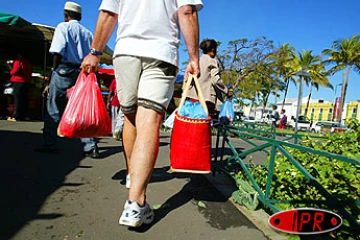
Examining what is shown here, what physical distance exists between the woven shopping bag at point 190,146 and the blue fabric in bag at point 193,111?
0.20ft

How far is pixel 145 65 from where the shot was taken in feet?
6.48

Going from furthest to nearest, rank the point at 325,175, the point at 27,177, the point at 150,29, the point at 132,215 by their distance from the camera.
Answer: the point at 27,177 → the point at 325,175 → the point at 150,29 → the point at 132,215

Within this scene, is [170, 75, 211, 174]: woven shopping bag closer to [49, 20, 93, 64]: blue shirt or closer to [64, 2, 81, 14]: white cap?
[49, 20, 93, 64]: blue shirt

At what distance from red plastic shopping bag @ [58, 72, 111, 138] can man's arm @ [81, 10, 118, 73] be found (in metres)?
0.09

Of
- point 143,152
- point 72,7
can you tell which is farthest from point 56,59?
point 143,152

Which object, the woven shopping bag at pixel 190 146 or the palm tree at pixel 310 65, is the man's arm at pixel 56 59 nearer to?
the woven shopping bag at pixel 190 146

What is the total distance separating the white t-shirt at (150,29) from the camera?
77.0 inches

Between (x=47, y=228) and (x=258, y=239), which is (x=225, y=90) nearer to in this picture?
(x=258, y=239)

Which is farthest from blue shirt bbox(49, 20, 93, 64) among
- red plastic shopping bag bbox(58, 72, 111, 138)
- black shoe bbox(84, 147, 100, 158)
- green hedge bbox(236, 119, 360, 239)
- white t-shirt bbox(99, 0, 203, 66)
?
green hedge bbox(236, 119, 360, 239)

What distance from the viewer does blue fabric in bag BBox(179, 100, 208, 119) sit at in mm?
2171

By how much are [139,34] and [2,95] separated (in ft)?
25.9

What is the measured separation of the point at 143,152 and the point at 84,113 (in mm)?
644

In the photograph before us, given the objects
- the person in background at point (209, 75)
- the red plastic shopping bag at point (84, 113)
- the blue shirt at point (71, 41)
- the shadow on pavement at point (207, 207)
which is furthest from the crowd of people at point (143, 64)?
the blue shirt at point (71, 41)

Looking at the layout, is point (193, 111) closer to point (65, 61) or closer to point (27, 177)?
point (27, 177)
